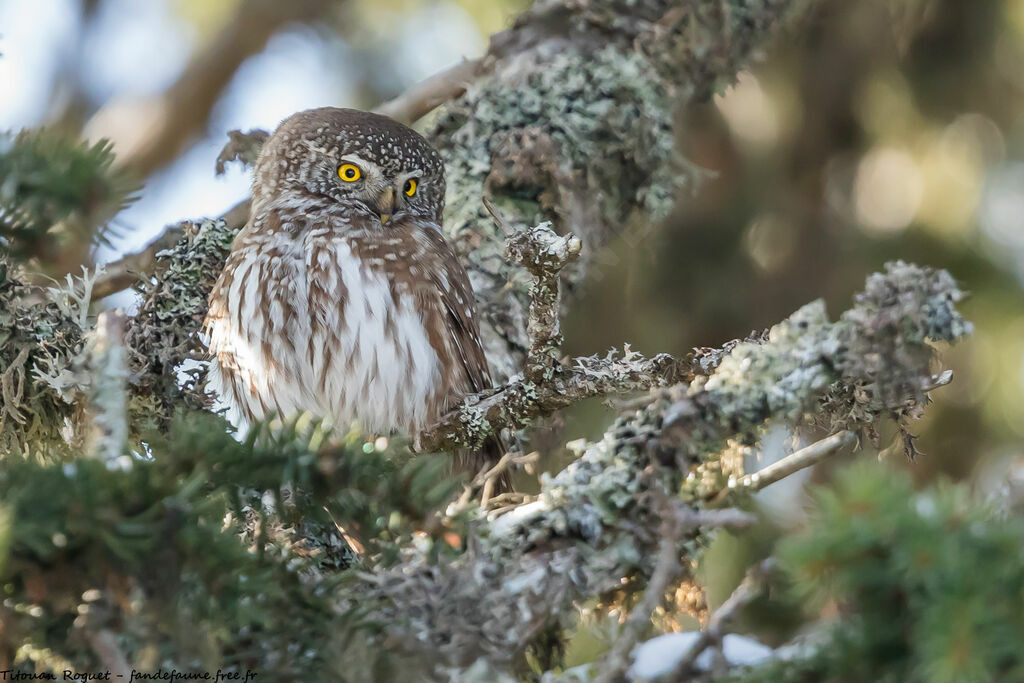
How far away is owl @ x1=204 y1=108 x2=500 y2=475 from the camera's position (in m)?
3.52

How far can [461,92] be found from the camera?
14.8 ft

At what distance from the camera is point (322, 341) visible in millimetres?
3514

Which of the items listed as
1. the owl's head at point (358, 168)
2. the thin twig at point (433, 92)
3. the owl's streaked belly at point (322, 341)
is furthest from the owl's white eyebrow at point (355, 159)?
the thin twig at point (433, 92)

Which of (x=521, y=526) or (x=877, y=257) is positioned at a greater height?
(x=877, y=257)

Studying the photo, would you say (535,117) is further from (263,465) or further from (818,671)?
(818,671)

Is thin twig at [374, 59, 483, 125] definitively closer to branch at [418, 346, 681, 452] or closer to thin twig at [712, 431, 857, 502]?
branch at [418, 346, 681, 452]

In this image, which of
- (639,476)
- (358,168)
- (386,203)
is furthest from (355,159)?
(639,476)

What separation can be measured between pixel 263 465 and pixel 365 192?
2.37 metres

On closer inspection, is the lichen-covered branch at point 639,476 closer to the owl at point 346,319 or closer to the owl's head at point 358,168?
the owl at point 346,319

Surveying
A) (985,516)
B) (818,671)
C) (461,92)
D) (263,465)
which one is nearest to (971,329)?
(985,516)

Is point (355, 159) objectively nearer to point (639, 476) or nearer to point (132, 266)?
point (132, 266)

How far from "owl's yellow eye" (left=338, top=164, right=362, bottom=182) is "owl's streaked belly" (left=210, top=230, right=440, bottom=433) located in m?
0.43

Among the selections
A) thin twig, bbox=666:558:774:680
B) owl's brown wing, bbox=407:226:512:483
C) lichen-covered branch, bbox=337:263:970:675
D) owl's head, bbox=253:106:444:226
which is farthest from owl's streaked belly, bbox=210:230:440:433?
thin twig, bbox=666:558:774:680

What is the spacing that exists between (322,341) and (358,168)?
2.64 feet
